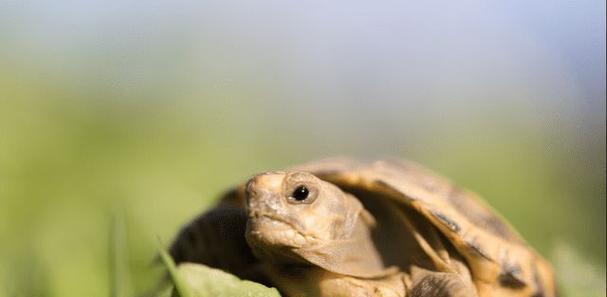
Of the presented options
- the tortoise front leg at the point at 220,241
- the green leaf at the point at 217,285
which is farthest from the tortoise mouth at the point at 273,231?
the tortoise front leg at the point at 220,241

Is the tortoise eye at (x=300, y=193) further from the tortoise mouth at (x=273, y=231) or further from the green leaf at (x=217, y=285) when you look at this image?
the green leaf at (x=217, y=285)

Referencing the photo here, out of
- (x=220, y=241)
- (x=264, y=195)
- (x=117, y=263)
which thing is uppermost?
(x=264, y=195)

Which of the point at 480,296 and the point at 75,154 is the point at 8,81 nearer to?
the point at 75,154

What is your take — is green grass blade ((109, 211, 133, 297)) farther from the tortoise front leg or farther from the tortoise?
the tortoise front leg

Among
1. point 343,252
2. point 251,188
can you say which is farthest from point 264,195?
point 343,252

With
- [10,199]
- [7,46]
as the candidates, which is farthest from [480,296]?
[7,46]

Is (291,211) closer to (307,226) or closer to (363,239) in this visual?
(307,226)
